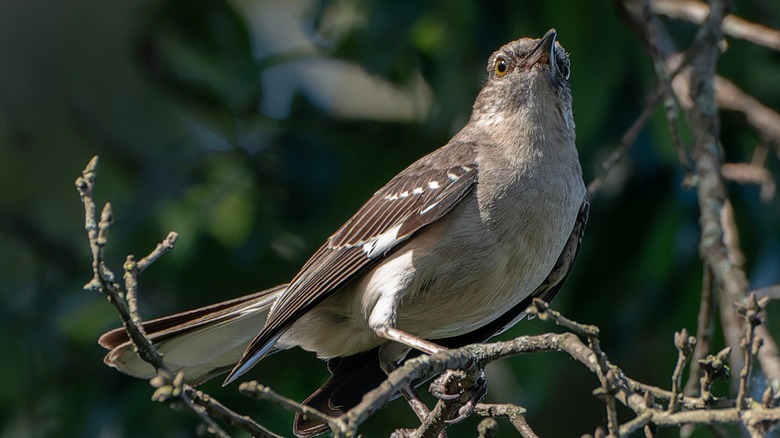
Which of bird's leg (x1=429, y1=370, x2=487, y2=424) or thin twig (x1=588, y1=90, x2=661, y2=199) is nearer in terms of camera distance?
bird's leg (x1=429, y1=370, x2=487, y2=424)

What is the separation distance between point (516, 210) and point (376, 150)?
1.97m

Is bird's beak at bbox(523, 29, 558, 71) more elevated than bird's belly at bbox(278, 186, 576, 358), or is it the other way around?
bird's beak at bbox(523, 29, 558, 71)

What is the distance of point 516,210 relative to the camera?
3.44 m

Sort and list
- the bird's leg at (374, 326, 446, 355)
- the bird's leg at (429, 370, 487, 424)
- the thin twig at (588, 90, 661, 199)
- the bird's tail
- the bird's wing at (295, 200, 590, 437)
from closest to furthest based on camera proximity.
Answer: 1. the bird's leg at (429, 370, 487, 424)
2. the bird's leg at (374, 326, 446, 355)
3. the thin twig at (588, 90, 661, 199)
4. the bird's tail
5. the bird's wing at (295, 200, 590, 437)

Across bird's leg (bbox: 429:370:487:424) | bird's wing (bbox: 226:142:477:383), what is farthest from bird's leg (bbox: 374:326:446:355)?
bird's wing (bbox: 226:142:477:383)

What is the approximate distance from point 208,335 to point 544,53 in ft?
5.46

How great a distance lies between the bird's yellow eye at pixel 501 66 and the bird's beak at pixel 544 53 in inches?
4.0

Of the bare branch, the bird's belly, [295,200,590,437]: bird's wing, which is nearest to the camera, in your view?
the bird's belly

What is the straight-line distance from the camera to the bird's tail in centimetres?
371

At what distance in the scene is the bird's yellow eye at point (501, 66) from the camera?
3969 mm

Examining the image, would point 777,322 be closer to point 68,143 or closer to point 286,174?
point 286,174

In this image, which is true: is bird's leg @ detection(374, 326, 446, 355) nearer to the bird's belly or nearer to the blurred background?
the bird's belly

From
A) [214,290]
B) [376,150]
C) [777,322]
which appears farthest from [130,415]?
[777,322]

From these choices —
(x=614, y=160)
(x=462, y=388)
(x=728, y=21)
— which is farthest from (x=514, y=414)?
(x=728, y=21)
